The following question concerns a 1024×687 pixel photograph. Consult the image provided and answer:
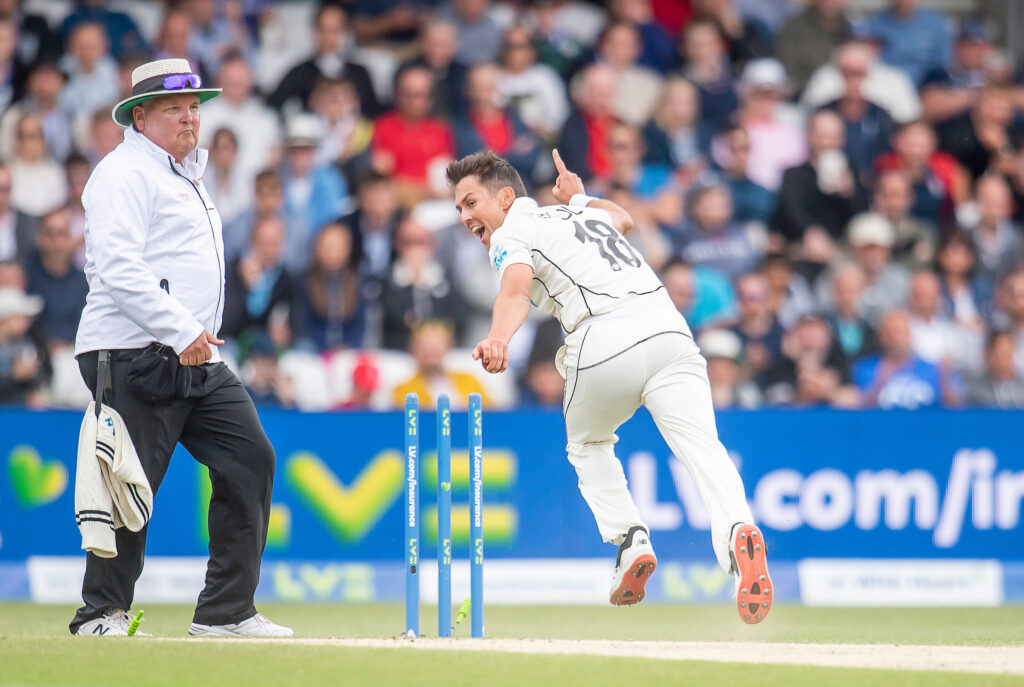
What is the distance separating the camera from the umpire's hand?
6.39 meters

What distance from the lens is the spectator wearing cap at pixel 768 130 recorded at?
44.2 feet

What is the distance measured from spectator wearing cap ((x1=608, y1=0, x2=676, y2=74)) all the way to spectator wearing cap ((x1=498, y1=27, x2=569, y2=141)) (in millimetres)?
1069

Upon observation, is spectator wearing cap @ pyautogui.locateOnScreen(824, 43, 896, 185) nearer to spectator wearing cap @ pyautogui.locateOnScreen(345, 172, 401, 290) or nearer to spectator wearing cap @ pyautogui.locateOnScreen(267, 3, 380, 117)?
spectator wearing cap @ pyautogui.locateOnScreen(267, 3, 380, 117)

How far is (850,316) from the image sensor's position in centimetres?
1241

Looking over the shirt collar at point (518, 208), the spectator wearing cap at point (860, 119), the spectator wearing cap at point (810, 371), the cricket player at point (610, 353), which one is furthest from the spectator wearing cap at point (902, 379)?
the shirt collar at point (518, 208)

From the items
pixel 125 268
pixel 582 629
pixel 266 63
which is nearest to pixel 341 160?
pixel 266 63

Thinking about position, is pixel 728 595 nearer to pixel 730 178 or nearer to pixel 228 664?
pixel 730 178

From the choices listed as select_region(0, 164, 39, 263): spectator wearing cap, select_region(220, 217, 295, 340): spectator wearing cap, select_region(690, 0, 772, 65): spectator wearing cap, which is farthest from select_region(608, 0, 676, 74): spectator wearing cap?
select_region(0, 164, 39, 263): spectator wearing cap

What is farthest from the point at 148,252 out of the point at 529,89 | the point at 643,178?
the point at 529,89

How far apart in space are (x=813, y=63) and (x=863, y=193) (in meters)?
1.93

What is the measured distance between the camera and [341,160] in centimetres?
1279

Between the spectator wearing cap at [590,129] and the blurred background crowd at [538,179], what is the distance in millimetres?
25

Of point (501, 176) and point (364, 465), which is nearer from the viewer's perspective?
point (501, 176)

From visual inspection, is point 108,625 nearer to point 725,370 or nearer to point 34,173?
point 725,370
